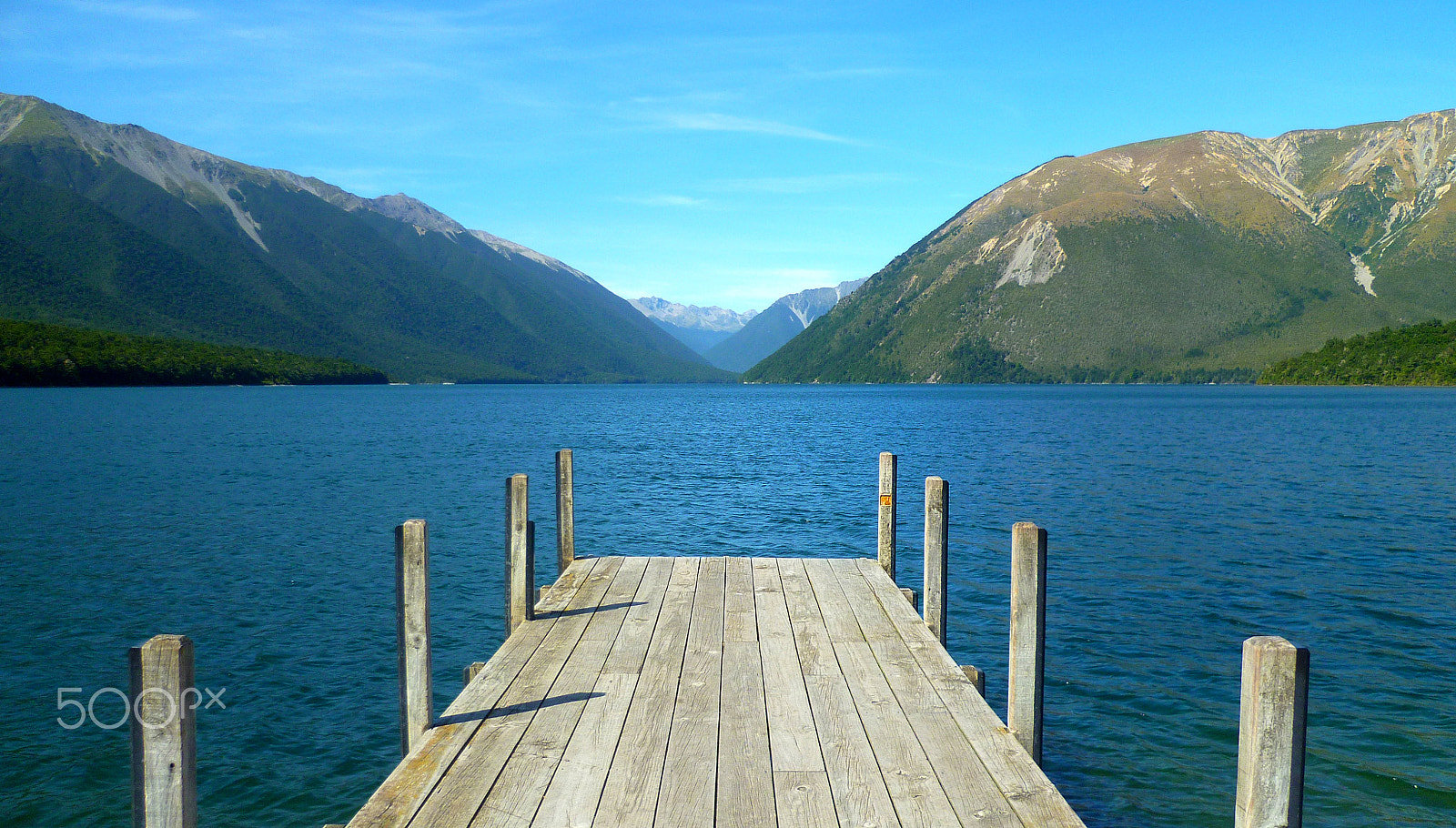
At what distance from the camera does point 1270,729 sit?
3.82m

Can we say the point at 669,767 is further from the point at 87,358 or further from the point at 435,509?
the point at 87,358

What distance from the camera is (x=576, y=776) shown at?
4938 mm

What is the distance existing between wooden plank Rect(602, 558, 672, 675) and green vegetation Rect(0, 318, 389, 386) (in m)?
133

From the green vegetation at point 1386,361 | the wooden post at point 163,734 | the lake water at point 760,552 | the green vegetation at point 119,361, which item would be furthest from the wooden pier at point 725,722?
the green vegetation at point 1386,361

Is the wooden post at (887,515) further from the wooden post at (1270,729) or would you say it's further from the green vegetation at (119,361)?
the green vegetation at (119,361)

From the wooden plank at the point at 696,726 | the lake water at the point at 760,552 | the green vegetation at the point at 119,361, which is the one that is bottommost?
the lake water at the point at 760,552

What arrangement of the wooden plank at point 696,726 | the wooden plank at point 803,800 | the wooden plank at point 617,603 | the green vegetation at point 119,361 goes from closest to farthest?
the wooden plank at point 803,800 → the wooden plank at point 696,726 → the wooden plank at point 617,603 → the green vegetation at point 119,361

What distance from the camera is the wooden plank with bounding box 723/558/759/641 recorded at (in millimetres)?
8016

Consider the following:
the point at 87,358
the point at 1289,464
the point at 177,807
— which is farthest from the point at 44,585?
the point at 87,358

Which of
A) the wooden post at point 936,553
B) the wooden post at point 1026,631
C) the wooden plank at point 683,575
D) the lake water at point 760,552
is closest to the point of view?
the wooden post at point 1026,631

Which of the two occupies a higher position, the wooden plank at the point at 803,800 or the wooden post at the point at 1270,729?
the wooden post at the point at 1270,729

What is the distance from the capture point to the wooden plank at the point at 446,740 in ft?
14.9

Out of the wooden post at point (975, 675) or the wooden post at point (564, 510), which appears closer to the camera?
the wooden post at point (975, 675)

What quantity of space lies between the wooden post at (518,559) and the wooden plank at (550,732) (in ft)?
2.33
